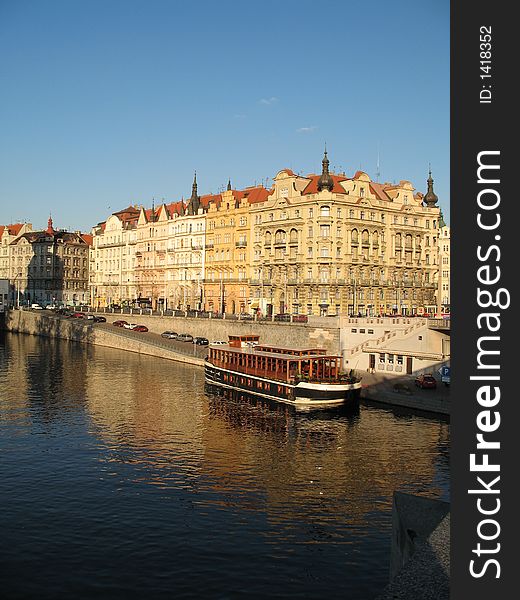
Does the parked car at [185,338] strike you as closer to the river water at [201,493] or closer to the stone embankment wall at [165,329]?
the stone embankment wall at [165,329]

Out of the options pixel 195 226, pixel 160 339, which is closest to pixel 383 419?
pixel 160 339

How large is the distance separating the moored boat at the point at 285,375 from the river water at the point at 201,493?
6.27ft

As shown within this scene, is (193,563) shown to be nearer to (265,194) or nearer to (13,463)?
(13,463)

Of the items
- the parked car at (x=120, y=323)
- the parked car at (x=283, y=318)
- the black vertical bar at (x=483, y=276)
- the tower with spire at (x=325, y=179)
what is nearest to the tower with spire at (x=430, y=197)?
the tower with spire at (x=325, y=179)

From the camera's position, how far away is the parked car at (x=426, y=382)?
2709 inches

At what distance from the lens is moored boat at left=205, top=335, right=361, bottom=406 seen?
64.5 meters

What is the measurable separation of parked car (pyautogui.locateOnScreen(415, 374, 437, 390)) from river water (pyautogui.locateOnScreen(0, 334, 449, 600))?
738 cm

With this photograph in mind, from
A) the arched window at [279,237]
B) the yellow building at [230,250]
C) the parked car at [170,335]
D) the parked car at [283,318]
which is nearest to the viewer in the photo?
the parked car at [283,318]

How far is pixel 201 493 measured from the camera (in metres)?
39.5

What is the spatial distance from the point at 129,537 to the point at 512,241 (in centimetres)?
2460

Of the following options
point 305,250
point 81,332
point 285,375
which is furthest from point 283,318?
point 81,332

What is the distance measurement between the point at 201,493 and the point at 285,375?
2977 centimetres

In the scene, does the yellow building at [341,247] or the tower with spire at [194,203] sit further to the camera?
the tower with spire at [194,203]

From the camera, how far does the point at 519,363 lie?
1541 cm
